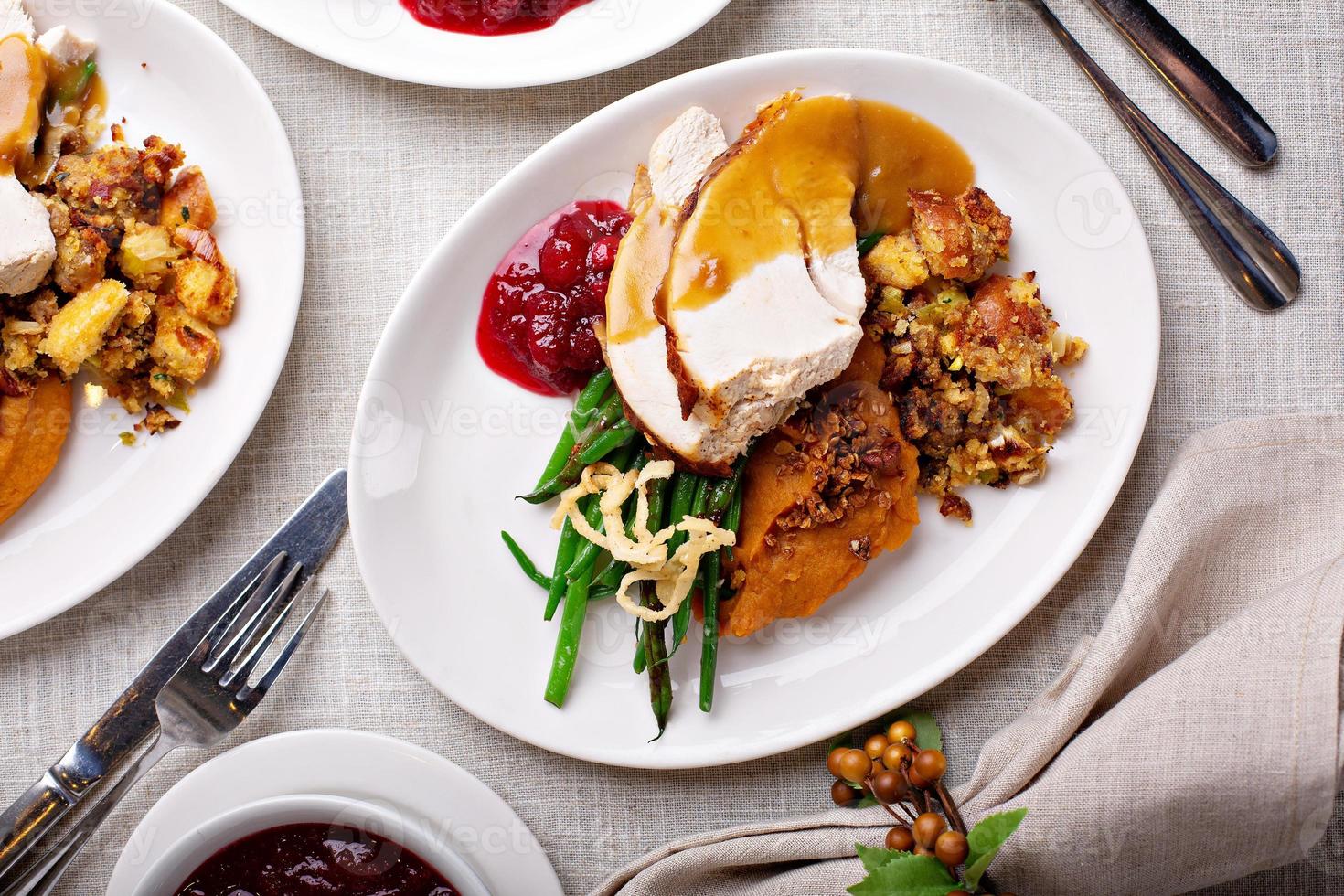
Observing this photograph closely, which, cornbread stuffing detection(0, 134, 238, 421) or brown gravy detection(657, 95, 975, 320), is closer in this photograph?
brown gravy detection(657, 95, 975, 320)

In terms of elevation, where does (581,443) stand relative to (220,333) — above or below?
below

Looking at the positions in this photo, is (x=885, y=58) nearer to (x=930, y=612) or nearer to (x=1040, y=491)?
(x=1040, y=491)

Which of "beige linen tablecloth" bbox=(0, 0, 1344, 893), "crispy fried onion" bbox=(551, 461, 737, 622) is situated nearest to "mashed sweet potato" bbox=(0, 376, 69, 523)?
"beige linen tablecloth" bbox=(0, 0, 1344, 893)

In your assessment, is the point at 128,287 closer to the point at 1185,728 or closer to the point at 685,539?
the point at 685,539

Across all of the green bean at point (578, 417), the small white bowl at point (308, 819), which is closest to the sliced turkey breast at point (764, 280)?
the green bean at point (578, 417)

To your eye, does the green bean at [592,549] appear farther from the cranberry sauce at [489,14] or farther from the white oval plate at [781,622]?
the cranberry sauce at [489,14]

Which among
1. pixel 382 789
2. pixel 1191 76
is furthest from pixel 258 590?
pixel 1191 76

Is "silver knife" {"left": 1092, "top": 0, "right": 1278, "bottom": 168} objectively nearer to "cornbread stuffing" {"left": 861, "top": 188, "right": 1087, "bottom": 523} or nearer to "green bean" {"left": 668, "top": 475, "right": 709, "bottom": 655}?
"cornbread stuffing" {"left": 861, "top": 188, "right": 1087, "bottom": 523}
